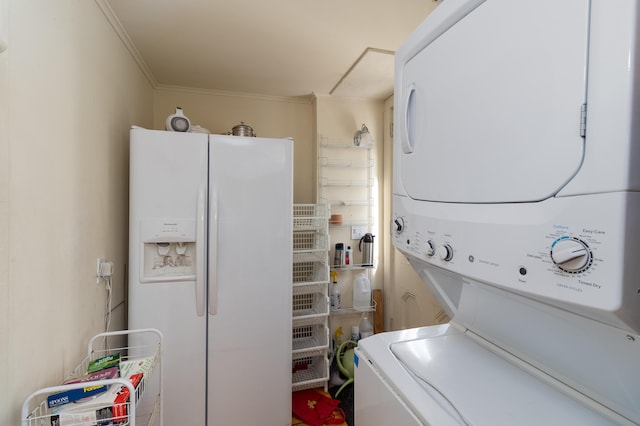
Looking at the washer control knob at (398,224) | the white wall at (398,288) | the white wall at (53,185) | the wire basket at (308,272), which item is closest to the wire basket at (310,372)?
the wire basket at (308,272)

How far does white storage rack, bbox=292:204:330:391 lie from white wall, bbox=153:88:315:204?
0.40m

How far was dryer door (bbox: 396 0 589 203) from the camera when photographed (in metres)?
0.46

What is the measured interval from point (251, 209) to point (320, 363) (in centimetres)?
135

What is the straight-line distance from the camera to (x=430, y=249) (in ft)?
2.38

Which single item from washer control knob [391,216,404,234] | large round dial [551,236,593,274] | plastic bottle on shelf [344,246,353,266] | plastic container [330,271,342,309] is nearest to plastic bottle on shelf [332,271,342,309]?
plastic container [330,271,342,309]

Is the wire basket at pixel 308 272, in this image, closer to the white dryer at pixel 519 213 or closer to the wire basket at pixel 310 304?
the wire basket at pixel 310 304

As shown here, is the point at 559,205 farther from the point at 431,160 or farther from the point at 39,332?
the point at 39,332

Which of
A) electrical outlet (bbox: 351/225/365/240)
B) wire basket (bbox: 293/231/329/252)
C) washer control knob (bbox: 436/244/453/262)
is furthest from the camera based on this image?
electrical outlet (bbox: 351/225/365/240)

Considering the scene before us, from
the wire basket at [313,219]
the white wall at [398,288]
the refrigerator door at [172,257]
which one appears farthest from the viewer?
the wire basket at [313,219]

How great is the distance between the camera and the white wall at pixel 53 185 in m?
0.85

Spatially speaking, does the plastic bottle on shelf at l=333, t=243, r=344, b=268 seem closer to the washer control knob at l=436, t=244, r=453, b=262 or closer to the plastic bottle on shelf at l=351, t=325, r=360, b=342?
the plastic bottle on shelf at l=351, t=325, r=360, b=342

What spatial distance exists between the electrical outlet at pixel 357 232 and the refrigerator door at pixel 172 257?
1337 mm

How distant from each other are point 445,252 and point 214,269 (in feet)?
4.09

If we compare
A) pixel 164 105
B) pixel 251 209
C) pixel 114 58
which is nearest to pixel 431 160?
pixel 251 209
